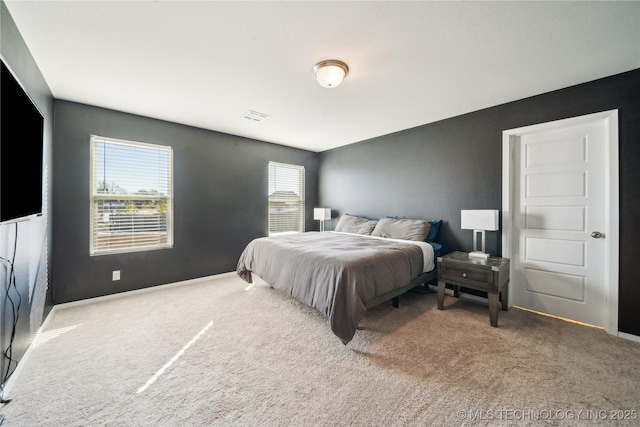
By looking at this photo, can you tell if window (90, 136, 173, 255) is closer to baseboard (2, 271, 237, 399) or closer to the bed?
baseboard (2, 271, 237, 399)

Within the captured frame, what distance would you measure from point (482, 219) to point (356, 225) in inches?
78.6

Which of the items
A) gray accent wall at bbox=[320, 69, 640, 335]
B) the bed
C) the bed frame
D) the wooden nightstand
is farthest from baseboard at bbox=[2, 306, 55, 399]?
gray accent wall at bbox=[320, 69, 640, 335]

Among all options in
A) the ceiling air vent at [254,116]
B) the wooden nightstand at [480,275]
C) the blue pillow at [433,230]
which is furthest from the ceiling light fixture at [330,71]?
the blue pillow at [433,230]

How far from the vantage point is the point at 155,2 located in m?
1.49

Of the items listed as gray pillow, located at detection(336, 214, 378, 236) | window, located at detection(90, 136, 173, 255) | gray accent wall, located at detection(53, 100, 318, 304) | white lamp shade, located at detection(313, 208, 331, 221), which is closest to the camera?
gray accent wall, located at detection(53, 100, 318, 304)

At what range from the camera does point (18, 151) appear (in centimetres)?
145

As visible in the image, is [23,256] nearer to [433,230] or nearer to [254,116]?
[254,116]

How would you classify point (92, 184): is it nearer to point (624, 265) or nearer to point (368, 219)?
point (368, 219)

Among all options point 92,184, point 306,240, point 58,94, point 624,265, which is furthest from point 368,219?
point 58,94

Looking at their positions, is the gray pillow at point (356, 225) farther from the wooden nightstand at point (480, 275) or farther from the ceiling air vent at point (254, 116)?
the ceiling air vent at point (254, 116)

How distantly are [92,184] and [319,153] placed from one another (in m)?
4.01

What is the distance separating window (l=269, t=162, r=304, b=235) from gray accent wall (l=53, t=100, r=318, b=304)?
0.17 m

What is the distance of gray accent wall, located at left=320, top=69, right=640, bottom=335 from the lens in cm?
220

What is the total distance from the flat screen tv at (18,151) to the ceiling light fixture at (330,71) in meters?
1.91
